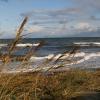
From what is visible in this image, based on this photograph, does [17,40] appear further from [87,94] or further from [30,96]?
[87,94]

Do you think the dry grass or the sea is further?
the dry grass

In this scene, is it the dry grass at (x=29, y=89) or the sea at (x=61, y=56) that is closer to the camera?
the sea at (x=61, y=56)

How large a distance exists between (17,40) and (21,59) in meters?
0.51

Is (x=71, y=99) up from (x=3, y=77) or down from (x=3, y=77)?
down

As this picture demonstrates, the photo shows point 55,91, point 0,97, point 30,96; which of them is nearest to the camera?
point 0,97

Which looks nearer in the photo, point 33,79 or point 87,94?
point 33,79

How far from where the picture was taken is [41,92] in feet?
18.5

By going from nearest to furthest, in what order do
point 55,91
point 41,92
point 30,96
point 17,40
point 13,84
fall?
point 17,40 → point 13,84 → point 30,96 → point 41,92 → point 55,91

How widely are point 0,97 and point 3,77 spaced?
46 centimetres

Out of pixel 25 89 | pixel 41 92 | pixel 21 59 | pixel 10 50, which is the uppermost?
pixel 10 50

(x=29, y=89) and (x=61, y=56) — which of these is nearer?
(x=61, y=56)

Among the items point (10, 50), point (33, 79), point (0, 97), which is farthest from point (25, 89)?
point (10, 50)

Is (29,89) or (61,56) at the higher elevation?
(61,56)

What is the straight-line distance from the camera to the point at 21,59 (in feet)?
14.2
